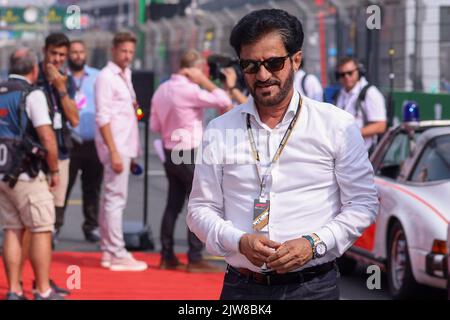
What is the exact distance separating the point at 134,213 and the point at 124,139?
541 cm

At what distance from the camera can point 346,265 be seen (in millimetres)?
11570

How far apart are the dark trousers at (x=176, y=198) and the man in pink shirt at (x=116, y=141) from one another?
292mm

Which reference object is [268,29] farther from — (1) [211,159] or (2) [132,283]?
(2) [132,283]

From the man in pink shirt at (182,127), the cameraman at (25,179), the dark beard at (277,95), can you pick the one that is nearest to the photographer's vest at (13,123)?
the cameraman at (25,179)

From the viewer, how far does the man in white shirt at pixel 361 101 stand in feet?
40.5

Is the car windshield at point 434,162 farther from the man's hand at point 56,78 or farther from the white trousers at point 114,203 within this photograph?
the man's hand at point 56,78

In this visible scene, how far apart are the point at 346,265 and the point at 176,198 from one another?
1.63 m

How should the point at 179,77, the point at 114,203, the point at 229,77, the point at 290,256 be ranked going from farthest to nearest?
the point at 229,77 → the point at 114,203 → the point at 179,77 → the point at 290,256

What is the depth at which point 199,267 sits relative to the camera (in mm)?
11188

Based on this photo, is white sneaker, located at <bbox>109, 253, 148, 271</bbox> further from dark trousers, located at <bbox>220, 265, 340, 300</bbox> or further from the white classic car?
dark trousers, located at <bbox>220, 265, 340, 300</bbox>

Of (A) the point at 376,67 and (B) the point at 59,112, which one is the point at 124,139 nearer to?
(B) the point at 59,112

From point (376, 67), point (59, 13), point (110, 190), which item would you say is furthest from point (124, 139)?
point (59, 13)

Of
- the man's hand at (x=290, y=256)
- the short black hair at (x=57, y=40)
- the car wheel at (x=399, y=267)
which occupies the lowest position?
the car wheel at (x=399, y=267)
